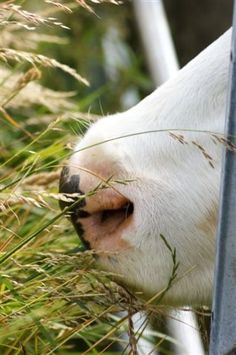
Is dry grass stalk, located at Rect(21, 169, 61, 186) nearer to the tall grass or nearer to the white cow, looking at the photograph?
the tall grass

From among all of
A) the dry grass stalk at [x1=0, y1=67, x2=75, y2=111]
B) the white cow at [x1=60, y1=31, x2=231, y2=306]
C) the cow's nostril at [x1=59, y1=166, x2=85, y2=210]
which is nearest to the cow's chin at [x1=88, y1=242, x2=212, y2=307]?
the white cow at [x1=60, y1=31, x2=231, y2=306]

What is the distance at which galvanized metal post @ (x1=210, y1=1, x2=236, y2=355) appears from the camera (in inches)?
90.0

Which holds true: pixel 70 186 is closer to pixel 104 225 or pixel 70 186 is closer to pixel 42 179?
pixel 104 225

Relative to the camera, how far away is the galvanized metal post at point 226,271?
2.29 meters

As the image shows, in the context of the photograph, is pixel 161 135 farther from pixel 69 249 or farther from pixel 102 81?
pixel 102 81

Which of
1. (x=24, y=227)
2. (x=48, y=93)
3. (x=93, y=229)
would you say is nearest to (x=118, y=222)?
(x=93, y=229)

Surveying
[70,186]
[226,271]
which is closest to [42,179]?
[70,186]

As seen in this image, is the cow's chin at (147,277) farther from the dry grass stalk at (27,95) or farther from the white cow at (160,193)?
the dry grass stalk at (27,95)

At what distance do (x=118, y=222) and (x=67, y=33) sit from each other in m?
4.89

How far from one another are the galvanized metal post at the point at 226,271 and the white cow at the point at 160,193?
12.6 inches

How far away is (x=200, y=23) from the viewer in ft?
25.1

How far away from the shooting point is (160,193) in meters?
2.68

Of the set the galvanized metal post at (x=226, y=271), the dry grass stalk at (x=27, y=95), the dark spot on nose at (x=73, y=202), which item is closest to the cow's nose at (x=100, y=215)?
the dark spot on nose at (x=73, y=202)

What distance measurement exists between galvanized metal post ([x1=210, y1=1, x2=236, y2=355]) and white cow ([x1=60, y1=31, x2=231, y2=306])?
0.32 meters
